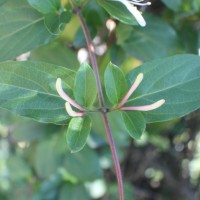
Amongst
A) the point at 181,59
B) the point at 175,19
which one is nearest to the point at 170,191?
the point at 175,19

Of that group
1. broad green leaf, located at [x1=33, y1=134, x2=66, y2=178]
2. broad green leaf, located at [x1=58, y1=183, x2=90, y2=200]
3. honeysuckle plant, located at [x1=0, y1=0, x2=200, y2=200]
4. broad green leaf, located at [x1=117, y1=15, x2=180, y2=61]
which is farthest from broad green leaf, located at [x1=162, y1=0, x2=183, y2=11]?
broad green leaf, located at [x1=58, y1=183, x2=90, y2=200]

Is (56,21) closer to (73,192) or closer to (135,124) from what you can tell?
(135,124)

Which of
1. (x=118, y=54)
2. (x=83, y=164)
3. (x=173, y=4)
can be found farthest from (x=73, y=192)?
(x=173, y=4)

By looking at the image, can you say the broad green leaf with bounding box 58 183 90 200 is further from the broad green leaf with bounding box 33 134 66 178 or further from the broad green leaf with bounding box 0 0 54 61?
the broad green leaf with bounding box 0 0 54 61

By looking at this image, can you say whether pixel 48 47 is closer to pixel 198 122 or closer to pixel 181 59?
pixel 181 59

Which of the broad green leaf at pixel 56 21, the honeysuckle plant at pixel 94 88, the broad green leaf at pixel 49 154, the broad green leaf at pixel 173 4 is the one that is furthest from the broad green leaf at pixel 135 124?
the broad green leaf at pixel 49 154
